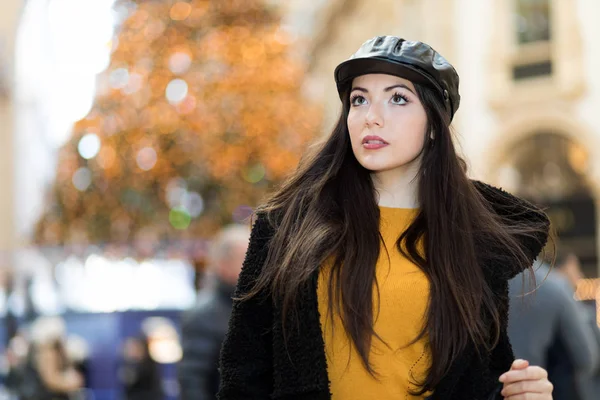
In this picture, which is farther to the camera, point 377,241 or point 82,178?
point 82,178

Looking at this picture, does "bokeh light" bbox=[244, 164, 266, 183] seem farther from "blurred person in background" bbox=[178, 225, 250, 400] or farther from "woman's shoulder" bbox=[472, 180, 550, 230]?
"woman's shoulder" bbox=[472, 180, 550, 230]

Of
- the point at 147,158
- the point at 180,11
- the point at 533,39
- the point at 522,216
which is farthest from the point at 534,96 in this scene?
the point at 522,216

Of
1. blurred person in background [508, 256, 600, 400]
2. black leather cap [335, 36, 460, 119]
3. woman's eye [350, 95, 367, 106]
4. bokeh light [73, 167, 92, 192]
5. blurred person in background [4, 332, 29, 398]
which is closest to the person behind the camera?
black leather cap [335, 36, 460, 119]

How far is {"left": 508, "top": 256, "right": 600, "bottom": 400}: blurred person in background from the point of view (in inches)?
191

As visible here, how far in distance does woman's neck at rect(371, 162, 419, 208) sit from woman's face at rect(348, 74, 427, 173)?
0.18ft

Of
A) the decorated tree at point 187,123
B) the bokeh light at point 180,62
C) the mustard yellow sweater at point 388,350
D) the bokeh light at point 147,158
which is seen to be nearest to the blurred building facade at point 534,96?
the decorated tree at point 187,123

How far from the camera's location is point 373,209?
2777 millimetres

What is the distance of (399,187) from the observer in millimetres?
2828

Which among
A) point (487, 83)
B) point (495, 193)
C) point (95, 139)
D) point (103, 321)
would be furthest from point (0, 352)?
point (487, 83)

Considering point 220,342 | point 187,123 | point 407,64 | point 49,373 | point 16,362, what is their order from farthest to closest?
point 187,123 → point 16,362 → point 49,373 → point 220,342 → point 407,64

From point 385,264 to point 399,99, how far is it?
40 cm

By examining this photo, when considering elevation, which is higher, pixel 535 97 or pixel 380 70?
pixel 535 97

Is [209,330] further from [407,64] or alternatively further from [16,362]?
[16,362]

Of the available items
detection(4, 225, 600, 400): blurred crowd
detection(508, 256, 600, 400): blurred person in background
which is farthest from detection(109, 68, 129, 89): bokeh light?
detection(508, 256, 600, 400): blurred person in background
